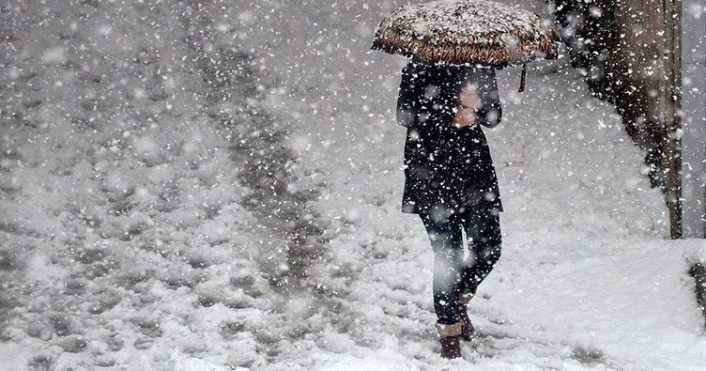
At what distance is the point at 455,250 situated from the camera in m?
4.82

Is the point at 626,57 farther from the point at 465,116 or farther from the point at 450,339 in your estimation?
the point at 450,339

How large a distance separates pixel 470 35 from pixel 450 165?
75 cm

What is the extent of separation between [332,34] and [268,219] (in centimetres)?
484

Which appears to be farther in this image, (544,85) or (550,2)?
(550,2)

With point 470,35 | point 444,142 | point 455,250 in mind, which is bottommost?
point 455,250

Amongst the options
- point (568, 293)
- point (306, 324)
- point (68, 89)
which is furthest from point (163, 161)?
point (568, 293)

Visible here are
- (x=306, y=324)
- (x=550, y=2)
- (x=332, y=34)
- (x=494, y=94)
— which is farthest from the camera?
(x=332, y=34)

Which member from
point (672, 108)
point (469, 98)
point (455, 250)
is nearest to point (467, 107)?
point (469, 98)

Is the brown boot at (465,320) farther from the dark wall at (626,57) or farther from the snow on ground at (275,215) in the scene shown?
the dark wall at (626,57)

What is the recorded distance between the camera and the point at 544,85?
9719 mm

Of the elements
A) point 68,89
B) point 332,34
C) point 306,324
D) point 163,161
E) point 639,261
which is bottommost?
point 306,324

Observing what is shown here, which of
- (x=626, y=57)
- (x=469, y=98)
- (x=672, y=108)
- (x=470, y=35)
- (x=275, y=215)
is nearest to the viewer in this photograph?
(x=470, y=35)

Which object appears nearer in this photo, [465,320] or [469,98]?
[469,98]

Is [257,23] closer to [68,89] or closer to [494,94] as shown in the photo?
[68,89]
